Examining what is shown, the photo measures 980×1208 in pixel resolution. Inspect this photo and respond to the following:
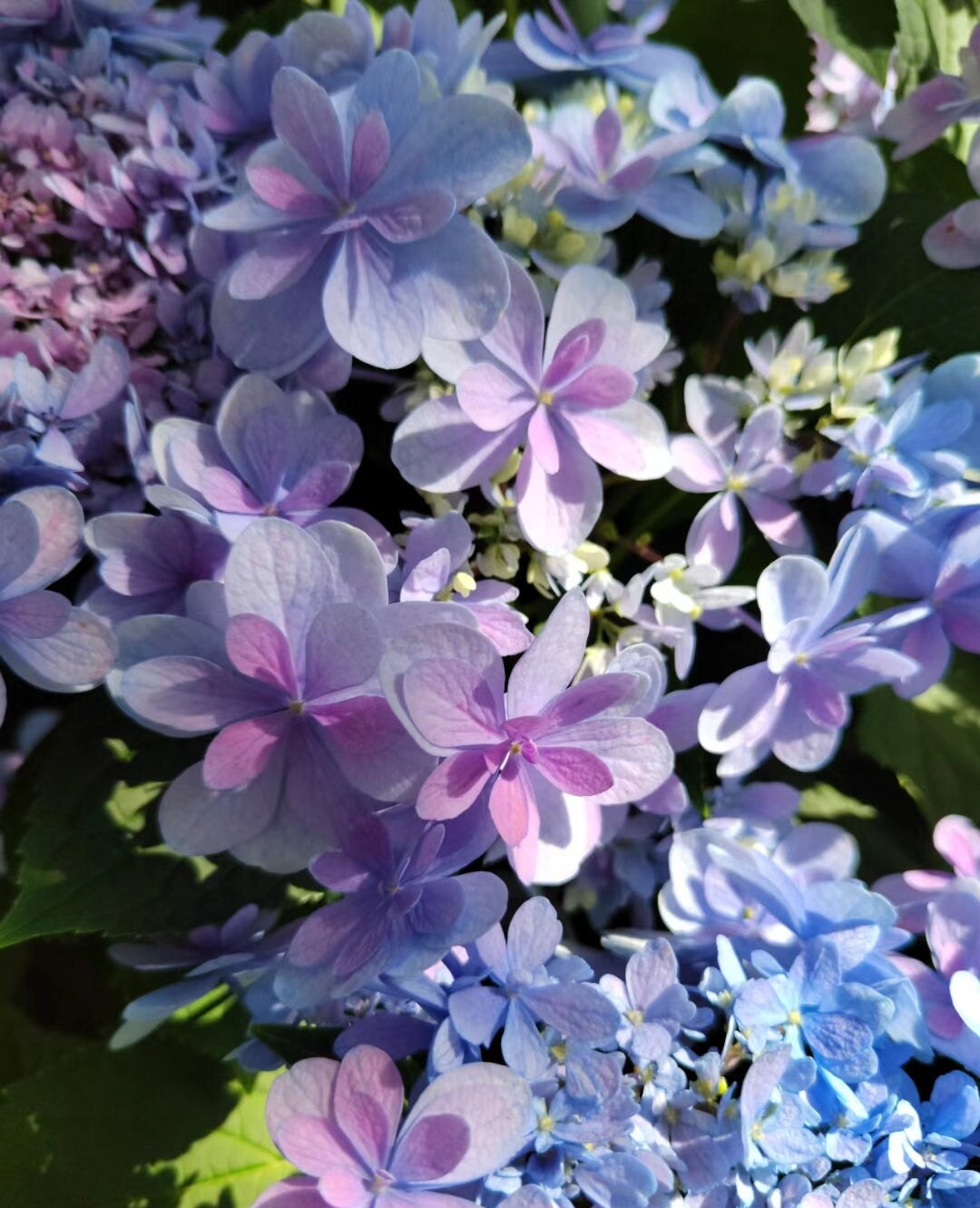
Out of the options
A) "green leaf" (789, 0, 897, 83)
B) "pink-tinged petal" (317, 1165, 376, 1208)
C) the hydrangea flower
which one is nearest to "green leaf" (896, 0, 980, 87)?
"green leaf" (789, 0, 897, 83)

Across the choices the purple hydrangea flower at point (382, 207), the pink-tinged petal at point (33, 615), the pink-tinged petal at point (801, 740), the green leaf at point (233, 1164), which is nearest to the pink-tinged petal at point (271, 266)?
the purple hydrangea flower at point (382, 207)

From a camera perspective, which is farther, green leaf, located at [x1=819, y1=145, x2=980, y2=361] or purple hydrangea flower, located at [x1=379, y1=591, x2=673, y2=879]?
green leaf, located at [x1=819, y1=145, x2=980, y2=361]

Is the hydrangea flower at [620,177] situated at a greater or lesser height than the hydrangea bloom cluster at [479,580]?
greater

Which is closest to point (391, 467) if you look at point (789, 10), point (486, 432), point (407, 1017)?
point (486, 432)

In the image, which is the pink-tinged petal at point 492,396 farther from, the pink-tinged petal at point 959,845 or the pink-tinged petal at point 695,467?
the pink-tinged petal at point 959,845

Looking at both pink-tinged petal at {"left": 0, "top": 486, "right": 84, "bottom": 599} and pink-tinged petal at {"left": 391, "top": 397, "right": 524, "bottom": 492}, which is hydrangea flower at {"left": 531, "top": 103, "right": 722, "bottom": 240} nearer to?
pink-tinged petal at {"left": 391, "top": 397, "right": 524, "bottom": 492}

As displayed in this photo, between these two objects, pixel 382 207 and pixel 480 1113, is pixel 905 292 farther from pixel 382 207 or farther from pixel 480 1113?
pixel 480 1113
